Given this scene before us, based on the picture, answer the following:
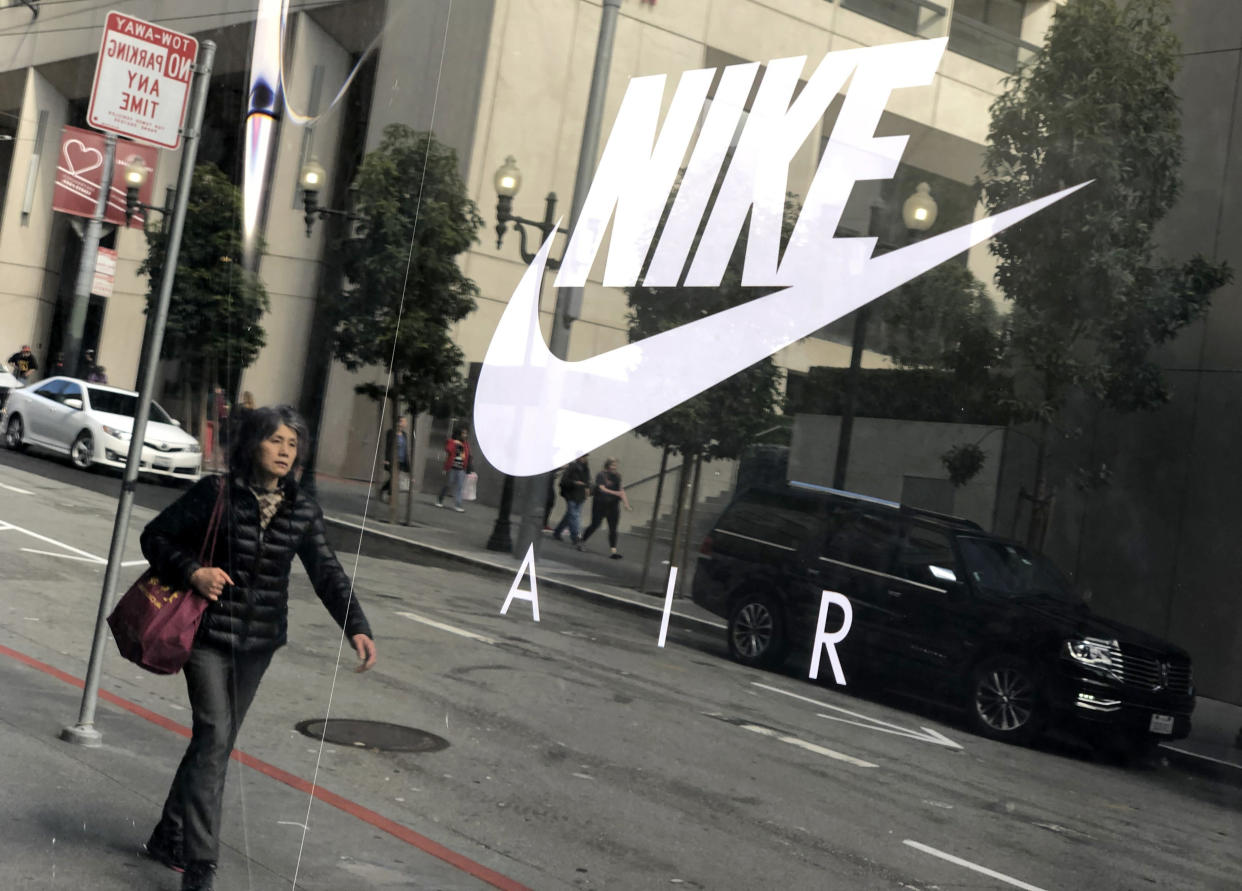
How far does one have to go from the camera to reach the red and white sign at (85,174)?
2904 mm

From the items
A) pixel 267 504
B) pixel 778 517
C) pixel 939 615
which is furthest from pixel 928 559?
pixel 267 504

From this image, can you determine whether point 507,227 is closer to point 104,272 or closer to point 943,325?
point 943,325

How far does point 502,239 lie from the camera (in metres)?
1.53

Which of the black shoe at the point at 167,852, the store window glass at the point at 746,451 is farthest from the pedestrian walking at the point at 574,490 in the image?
the black shoe at the point at 167,852

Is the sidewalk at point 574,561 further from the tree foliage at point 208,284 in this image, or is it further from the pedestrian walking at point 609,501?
the tree foliage at point 208,284

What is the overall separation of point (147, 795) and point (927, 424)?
3411 mm

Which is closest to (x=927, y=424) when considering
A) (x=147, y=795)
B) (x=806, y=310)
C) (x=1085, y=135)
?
(x=806, y=310)

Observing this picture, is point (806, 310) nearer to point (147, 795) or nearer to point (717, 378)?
point (717, 378)

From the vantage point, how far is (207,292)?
93.0 inches

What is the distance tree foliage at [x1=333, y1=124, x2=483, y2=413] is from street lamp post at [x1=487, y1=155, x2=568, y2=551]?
0.17 feet

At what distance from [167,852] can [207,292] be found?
58.7 inches

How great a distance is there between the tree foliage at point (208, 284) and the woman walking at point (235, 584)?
0.19 meters

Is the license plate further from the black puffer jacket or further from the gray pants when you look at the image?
the gray pants

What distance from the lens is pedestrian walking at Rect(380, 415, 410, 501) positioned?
1697 millimetres
